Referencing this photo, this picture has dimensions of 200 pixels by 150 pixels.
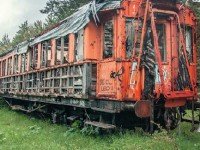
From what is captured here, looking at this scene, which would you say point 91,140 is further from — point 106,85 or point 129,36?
point 129,36

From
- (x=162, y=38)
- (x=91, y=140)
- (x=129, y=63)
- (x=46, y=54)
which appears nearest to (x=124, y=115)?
(x=91, y=140)

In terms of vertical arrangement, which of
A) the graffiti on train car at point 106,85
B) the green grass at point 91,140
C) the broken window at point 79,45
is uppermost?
the broken window at point 79,45

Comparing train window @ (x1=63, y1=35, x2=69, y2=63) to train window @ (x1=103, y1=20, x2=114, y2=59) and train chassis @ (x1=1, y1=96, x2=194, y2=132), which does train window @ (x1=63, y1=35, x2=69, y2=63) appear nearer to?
train chassis @ (x1=1, y1=96, x2=194, y2=132)

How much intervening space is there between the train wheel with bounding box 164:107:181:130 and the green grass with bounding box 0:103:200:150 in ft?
0.71

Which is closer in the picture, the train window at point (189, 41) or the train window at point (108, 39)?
the train window at point (108, 39)

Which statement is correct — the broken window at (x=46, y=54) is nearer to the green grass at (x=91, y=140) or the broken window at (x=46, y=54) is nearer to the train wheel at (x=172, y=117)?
the green grass at (x=91, y=140)

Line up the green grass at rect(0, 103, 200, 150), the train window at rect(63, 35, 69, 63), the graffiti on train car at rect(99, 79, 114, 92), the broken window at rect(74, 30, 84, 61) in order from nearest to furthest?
1. the green grass at rect(0, 103, 200, 150)
2. the graffiti on train car at rect(99, 79, 114, 92)
3. the broken window at rect(74, 30, 84, 61)
4. the train window at rect(63, 35, 69, 63)

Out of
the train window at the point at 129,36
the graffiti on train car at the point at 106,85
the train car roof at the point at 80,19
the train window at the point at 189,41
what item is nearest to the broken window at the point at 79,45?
the train car roof at the point at 80,19

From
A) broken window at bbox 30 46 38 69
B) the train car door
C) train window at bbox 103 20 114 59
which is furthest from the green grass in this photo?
broken window at bbox 30 46 38 69

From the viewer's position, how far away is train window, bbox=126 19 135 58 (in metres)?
9.68

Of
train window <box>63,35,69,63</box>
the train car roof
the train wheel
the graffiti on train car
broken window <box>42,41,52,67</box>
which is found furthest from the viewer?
broken window <box>42,41,52,67</box>

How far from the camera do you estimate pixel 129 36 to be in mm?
9703

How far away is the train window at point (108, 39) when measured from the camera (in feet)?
33.4

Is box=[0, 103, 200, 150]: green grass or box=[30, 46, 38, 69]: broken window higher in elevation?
box=[30, 46, 38, 69]: broken window
